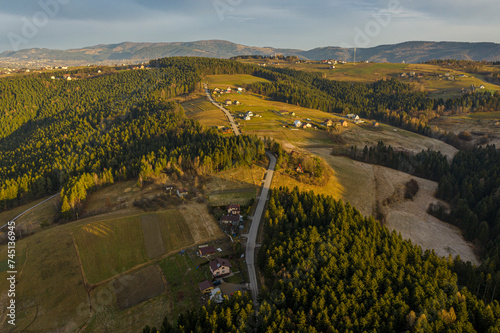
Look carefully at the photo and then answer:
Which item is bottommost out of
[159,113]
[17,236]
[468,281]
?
[17,236]

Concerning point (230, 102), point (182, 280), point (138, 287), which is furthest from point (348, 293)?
point (230, 102)

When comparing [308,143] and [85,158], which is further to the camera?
[308,143]

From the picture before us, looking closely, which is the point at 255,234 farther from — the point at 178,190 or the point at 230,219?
the point at 178,190

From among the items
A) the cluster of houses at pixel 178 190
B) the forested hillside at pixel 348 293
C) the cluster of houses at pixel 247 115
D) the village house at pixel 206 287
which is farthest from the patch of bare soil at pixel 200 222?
the cluster of houses at pixel 247 115

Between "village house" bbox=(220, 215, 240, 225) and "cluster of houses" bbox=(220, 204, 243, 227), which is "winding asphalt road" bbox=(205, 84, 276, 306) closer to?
"cluster of houses" bbox=(220, 204, 243, 227)

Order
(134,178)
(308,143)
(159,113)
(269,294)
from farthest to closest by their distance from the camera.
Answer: (159,113)
(308,143)
(134,178)
(269,294)

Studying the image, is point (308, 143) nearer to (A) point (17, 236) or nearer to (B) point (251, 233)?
(B) point (251, 233)

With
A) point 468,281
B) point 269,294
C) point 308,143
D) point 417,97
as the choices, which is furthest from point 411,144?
point 269,294
